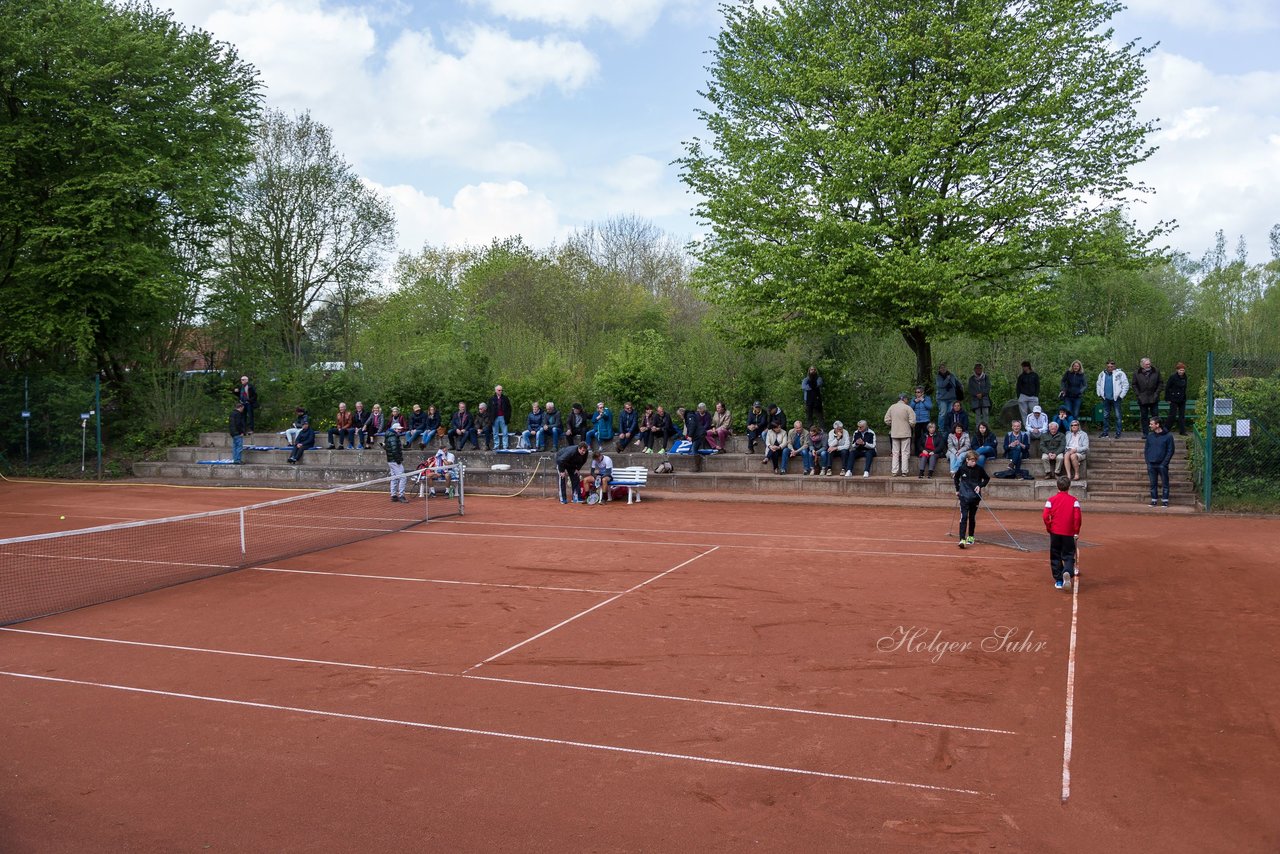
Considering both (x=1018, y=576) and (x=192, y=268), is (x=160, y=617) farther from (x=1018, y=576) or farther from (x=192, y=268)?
(x=192, y=268)

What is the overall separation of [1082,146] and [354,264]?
32.8 metres

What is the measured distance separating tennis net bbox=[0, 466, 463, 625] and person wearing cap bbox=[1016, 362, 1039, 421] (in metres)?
14.1

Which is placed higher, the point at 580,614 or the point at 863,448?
the point at 863,448

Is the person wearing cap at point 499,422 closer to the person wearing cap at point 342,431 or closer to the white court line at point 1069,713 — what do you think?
the person wearing cap at point 342,431

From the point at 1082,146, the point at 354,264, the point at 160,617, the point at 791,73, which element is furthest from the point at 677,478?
the point at 354,264

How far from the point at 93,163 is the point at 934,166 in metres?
25.2

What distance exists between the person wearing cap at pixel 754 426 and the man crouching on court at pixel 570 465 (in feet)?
16.3

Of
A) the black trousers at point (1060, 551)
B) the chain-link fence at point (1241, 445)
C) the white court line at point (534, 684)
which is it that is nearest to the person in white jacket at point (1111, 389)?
the chain-link fence at point (1241, 445)

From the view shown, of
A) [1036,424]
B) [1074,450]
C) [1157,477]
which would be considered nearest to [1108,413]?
[1036,424]

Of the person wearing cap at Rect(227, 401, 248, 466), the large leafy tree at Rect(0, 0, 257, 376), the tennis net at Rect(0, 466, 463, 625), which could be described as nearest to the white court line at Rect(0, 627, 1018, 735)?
the tennis net at Rect(0, 466, 463, 625)

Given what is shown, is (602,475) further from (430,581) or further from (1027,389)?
(1027,389)

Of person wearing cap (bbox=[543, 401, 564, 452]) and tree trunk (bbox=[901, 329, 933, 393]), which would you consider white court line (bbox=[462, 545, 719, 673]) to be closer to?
person wearing cap (bbox=[543, 401, 564, 452])

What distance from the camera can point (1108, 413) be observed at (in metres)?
25.9

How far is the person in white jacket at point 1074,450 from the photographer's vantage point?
69.4 ft
